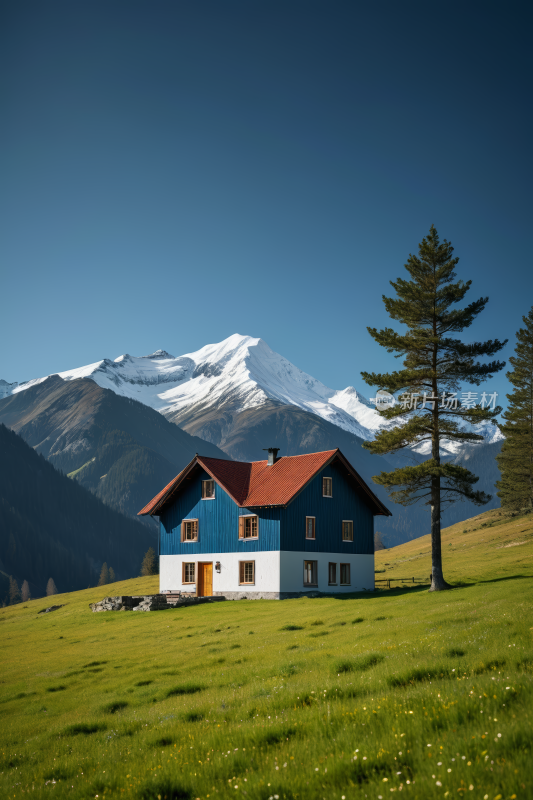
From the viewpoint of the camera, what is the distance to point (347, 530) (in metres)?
55.9

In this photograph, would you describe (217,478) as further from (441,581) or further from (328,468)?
(441,581)

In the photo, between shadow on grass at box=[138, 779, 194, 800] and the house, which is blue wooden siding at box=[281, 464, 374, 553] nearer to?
the house

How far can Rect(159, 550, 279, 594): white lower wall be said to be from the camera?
49219 mm

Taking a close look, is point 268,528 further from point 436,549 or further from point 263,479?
point 436,549

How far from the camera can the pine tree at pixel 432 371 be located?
1613 inches

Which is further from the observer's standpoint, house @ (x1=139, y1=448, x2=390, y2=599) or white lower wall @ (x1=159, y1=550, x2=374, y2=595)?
house @ (x1=139, y1=448, x2=390, y2=599)

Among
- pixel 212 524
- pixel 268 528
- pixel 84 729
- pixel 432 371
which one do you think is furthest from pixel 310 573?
pixel 84 729

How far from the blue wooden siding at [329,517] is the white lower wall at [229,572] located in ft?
7.11

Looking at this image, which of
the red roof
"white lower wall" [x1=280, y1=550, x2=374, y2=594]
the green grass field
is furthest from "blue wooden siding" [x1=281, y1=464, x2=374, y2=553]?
the green grass field

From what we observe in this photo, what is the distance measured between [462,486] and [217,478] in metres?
21.9

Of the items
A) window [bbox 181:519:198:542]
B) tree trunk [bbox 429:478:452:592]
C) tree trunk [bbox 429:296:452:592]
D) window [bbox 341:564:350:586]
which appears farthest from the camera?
window [bbox 181:519:198:542]

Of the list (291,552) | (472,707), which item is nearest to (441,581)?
(291,552)

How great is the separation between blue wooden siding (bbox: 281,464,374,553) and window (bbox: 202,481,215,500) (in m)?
8.54

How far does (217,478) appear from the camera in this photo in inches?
2122
